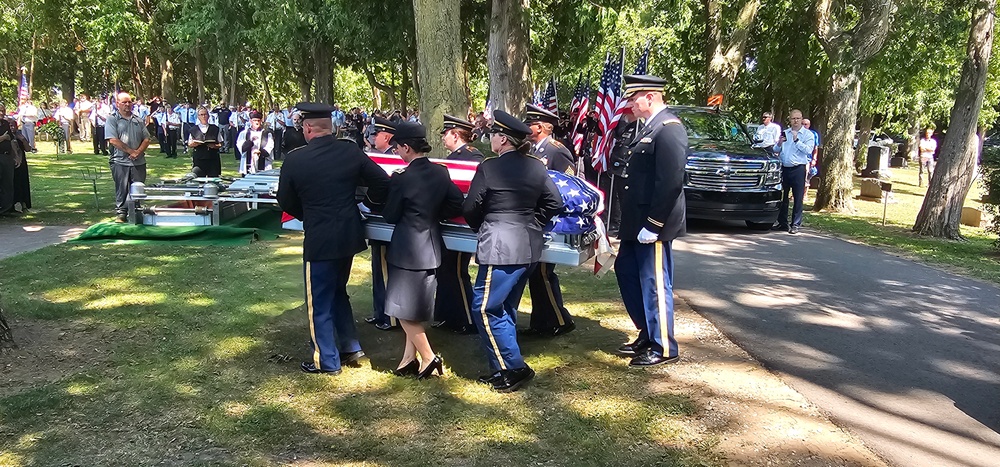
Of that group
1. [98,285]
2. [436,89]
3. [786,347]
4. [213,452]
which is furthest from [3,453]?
[436,89]

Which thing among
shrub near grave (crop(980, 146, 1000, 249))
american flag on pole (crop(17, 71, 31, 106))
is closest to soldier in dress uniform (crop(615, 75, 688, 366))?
shrub near grave (crop(980, 146, 1000, 249))

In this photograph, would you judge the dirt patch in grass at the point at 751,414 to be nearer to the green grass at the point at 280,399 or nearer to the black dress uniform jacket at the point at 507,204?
the green grass at the point at 280,399

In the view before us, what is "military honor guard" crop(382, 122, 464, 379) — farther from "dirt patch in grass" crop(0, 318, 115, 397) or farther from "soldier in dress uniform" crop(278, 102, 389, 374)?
"dirt patch in grass" crop(0, 318, 115, 397)

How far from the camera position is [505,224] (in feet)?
15.5

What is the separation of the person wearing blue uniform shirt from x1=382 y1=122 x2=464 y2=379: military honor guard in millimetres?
8825

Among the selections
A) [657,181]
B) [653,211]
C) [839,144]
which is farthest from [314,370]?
[839,144]

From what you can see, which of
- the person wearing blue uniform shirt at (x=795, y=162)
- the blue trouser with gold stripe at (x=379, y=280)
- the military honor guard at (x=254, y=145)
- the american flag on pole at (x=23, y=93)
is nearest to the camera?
the blue trouser with gold stripe at (x=379, y=280)

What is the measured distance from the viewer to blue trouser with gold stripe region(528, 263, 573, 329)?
19.8 feet

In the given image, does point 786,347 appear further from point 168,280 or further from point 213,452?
point 168,280

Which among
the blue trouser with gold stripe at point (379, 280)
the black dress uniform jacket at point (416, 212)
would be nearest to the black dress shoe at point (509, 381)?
the black dress uniform jacket at point (416, 212)

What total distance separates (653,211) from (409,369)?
2021 millimetres

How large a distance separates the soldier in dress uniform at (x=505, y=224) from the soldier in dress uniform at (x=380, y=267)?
0.99 meters

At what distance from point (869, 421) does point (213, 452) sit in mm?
3813

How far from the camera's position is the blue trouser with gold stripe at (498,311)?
4801 mm
